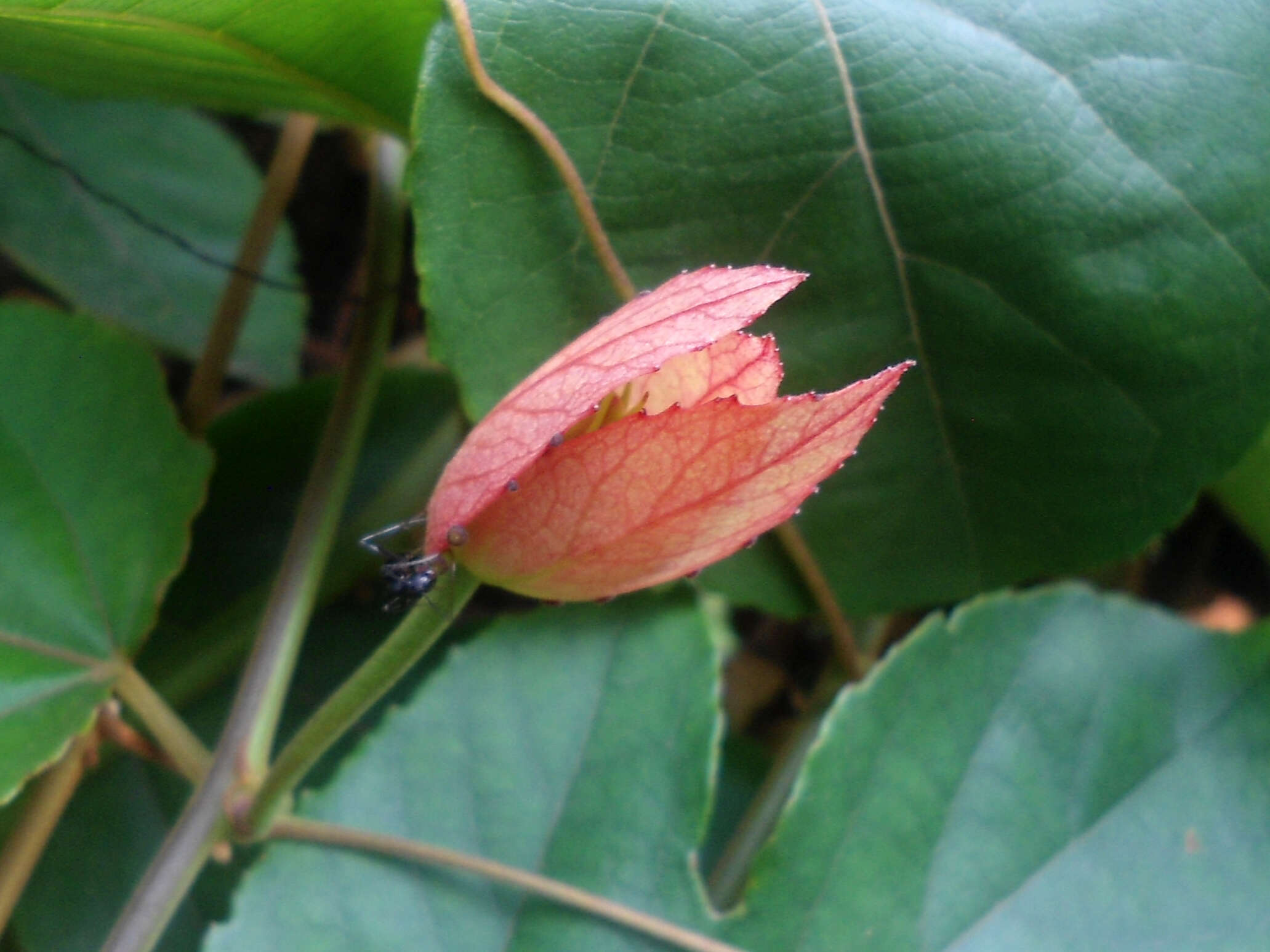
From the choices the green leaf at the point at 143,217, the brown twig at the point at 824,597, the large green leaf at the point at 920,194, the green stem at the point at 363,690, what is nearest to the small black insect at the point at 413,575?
the green stem at the point at 363,690

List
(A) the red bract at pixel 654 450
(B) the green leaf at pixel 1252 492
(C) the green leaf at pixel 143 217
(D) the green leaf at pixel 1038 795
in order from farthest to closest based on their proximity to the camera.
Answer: (C) the green leaf at pixel 143 217, (B) the green leaf at pixel 1252 492, (D) the green leaf at pixel 1038 795, (A) the red bract at pixel 654 450

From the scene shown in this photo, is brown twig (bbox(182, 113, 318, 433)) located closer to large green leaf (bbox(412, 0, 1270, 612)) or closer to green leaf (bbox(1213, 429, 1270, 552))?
large green leaf (bbox(412, 0, 1270, 612))

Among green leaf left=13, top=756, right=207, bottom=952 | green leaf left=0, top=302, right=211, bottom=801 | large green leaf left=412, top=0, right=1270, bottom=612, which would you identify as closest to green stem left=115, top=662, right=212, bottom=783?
green leaf left=0, top=302, right=211, bottom=801

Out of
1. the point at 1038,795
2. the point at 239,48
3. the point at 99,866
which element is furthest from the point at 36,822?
the point at 1038,795

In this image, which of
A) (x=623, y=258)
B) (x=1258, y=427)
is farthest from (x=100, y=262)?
(x=1258, y=427)

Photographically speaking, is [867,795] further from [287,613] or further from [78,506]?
[78,506]

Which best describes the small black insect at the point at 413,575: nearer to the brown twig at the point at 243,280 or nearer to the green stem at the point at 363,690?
the green stem at the point at 363,690
